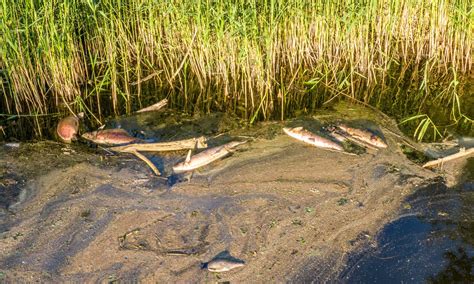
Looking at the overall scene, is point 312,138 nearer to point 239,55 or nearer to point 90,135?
point 239,55

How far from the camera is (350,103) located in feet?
14.0

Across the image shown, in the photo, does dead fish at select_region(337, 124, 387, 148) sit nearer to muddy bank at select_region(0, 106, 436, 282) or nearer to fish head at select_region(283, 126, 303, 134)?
muddy bank at select_region(0, 106, 436, 282)

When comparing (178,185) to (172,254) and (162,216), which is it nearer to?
(162,216)

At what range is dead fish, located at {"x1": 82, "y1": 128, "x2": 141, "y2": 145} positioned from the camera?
3.63 meters

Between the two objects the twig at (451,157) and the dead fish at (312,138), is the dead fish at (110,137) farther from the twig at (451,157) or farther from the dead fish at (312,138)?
the twig at (451,157)

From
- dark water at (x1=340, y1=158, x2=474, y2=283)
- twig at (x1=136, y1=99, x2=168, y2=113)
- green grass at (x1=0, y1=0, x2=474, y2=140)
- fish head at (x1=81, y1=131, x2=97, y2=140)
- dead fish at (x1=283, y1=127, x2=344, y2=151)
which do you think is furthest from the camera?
twig at (x1=136, y1=99, x2=168, y2=113)

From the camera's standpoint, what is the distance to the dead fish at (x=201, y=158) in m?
3.28

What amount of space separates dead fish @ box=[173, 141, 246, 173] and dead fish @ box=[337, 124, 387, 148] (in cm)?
87

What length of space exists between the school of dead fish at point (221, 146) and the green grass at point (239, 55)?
31cm

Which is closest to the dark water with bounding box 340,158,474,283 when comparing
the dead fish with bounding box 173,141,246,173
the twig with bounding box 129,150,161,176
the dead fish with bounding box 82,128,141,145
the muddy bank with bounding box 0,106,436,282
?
the muddy bank with bounding box 0,106,436,282

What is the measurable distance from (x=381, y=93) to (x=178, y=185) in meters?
2.12

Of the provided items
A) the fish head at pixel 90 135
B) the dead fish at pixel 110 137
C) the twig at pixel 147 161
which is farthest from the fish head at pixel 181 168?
the fish head at pixel 90 135

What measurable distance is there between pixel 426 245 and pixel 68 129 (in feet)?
8.17

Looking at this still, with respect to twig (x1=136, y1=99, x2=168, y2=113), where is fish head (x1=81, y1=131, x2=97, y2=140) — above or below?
below
